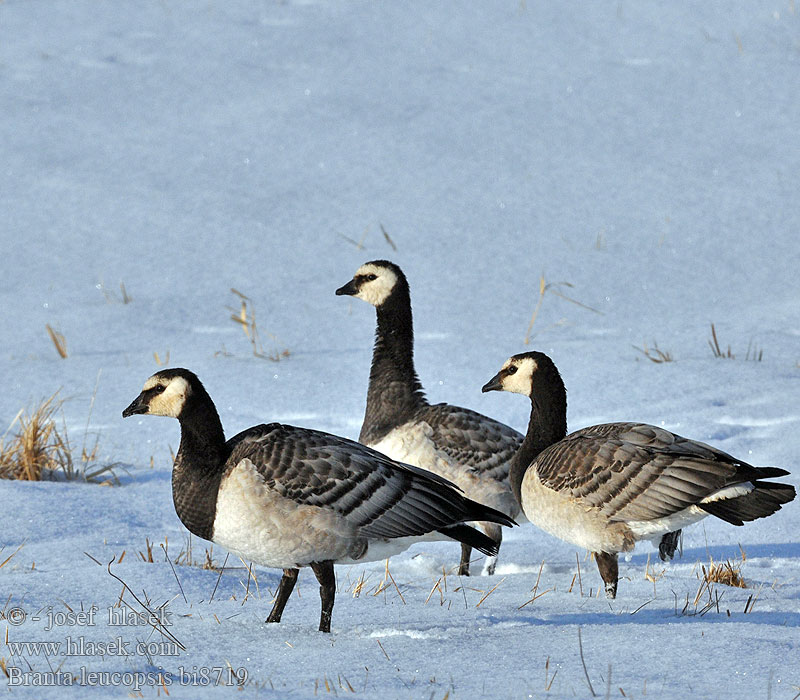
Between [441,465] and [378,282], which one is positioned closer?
[441,465]

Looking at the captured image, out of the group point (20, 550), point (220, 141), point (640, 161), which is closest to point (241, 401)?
point (20, 550)

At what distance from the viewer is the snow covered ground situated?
16.0 ft

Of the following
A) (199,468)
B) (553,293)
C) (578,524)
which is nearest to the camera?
(199,468)

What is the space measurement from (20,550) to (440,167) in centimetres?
1026

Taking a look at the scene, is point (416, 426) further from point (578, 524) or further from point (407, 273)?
point (407, 273)

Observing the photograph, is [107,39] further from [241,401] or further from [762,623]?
[762,623]

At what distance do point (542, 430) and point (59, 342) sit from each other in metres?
6.10

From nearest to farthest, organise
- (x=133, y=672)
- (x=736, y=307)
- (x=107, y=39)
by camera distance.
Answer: (x=133, y=672) < (x=736, y=307) < (x=107, y=39)

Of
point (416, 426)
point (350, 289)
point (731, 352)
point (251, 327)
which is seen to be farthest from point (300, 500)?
point (251, 327)

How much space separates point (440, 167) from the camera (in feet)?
51.9

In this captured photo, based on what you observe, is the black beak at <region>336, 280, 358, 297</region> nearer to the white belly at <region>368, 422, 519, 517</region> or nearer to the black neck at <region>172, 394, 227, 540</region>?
the white belly at <region>368, 422, 519, 517</region>

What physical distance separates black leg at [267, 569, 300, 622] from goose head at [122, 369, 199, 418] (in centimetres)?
107

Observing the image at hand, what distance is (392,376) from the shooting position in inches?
339

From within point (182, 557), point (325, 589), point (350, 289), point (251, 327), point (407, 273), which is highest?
point (350, 289)
